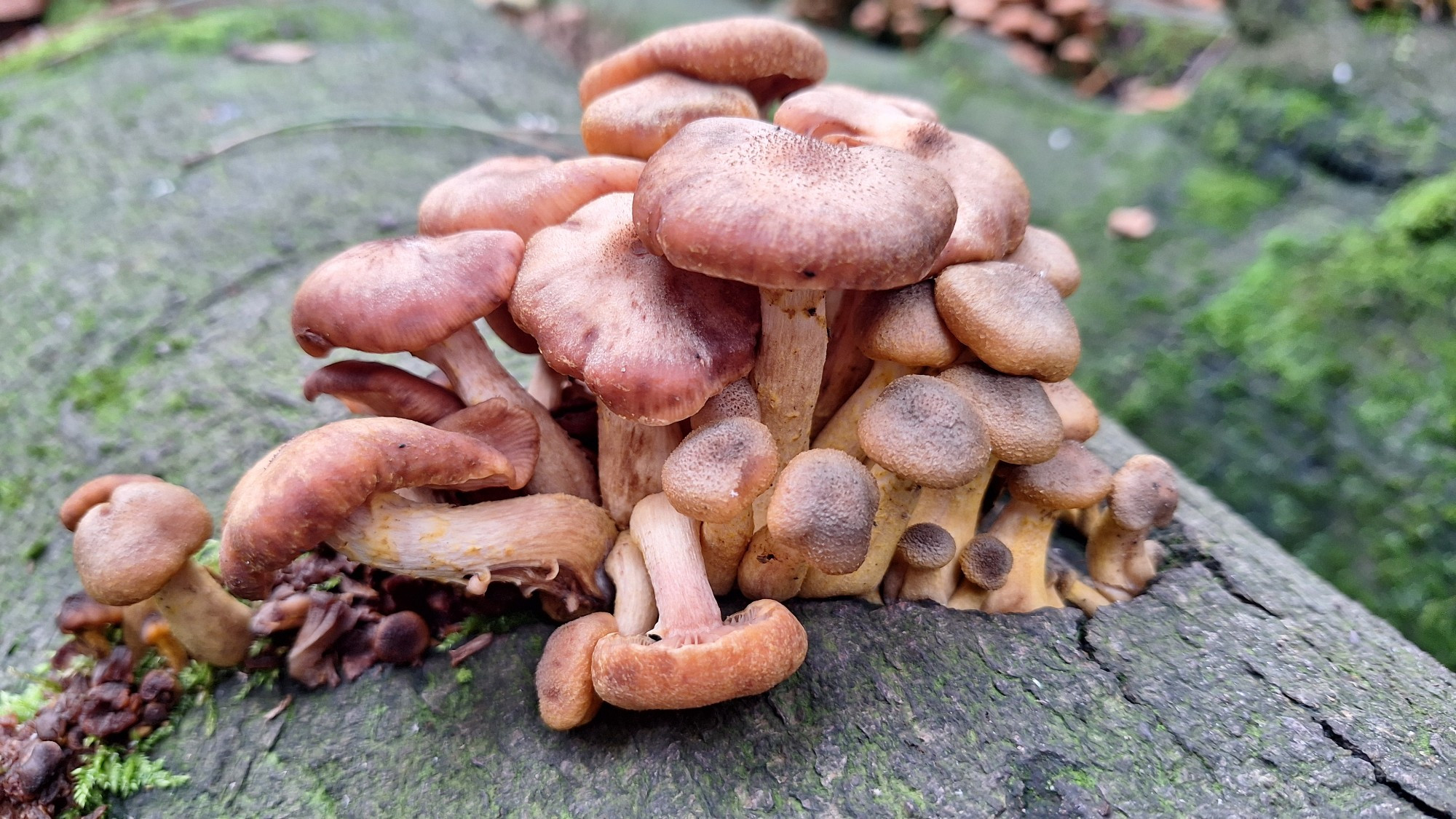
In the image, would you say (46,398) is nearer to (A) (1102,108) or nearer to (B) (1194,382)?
(B) (1194,382)

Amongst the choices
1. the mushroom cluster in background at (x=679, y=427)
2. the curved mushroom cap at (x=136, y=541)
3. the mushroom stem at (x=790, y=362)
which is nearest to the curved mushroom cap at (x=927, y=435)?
the mushroom cluster in background at (x=679, y=427)

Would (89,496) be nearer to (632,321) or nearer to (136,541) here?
(136,541)

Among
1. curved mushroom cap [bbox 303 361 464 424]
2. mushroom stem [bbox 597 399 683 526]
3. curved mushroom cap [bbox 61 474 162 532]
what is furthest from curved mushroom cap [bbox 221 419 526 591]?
curved mushroom cap [bbox 61 474 162 532]

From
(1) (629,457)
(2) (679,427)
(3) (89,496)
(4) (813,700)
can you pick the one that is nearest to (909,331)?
(2) (679,427)

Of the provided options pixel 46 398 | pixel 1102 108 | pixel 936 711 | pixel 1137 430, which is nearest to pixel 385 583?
pixel 936 711

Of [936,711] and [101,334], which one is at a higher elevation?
[936,711]
